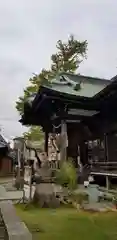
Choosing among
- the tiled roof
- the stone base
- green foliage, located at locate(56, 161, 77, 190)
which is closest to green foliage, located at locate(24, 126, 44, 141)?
the tiled roof

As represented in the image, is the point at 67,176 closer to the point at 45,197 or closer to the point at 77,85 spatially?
the point at 45,197

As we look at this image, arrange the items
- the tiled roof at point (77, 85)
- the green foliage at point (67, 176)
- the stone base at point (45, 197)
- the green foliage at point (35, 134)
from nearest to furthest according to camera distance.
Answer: the stone base at point (45, 197)
the green foliage at point (67, 176)
the tiled roof at point (77, 85)
the green foliage at point (35, 134)

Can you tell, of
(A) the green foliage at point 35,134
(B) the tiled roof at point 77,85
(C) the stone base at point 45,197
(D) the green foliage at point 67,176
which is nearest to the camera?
(C) the stone base at point 45,197

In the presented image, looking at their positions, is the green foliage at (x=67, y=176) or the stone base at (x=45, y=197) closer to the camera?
the stone base at (x=45, y=197)

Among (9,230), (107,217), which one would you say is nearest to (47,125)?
(107,217)

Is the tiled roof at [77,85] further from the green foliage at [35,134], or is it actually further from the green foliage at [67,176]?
the green foliage at [35,134]

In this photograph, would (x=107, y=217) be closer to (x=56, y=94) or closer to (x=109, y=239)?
(x=109, y=239)

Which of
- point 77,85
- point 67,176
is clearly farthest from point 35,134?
point 67,176

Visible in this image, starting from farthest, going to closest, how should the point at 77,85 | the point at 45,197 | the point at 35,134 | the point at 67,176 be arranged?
1. the point at 35,134
2. the point at 77,85
3. the point at 67,176
4. the point at 45,197

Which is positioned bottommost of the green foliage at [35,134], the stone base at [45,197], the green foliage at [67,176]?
the stone base at [45,197]

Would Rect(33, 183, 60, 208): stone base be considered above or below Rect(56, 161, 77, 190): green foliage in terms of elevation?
below

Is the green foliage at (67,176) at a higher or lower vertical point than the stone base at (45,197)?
higher

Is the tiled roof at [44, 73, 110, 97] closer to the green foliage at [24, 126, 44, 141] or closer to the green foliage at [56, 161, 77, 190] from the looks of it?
the green foliage at [56, 161, 77, 190]

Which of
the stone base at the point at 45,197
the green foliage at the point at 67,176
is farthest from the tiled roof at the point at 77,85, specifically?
the stone base at the point at 45,197
